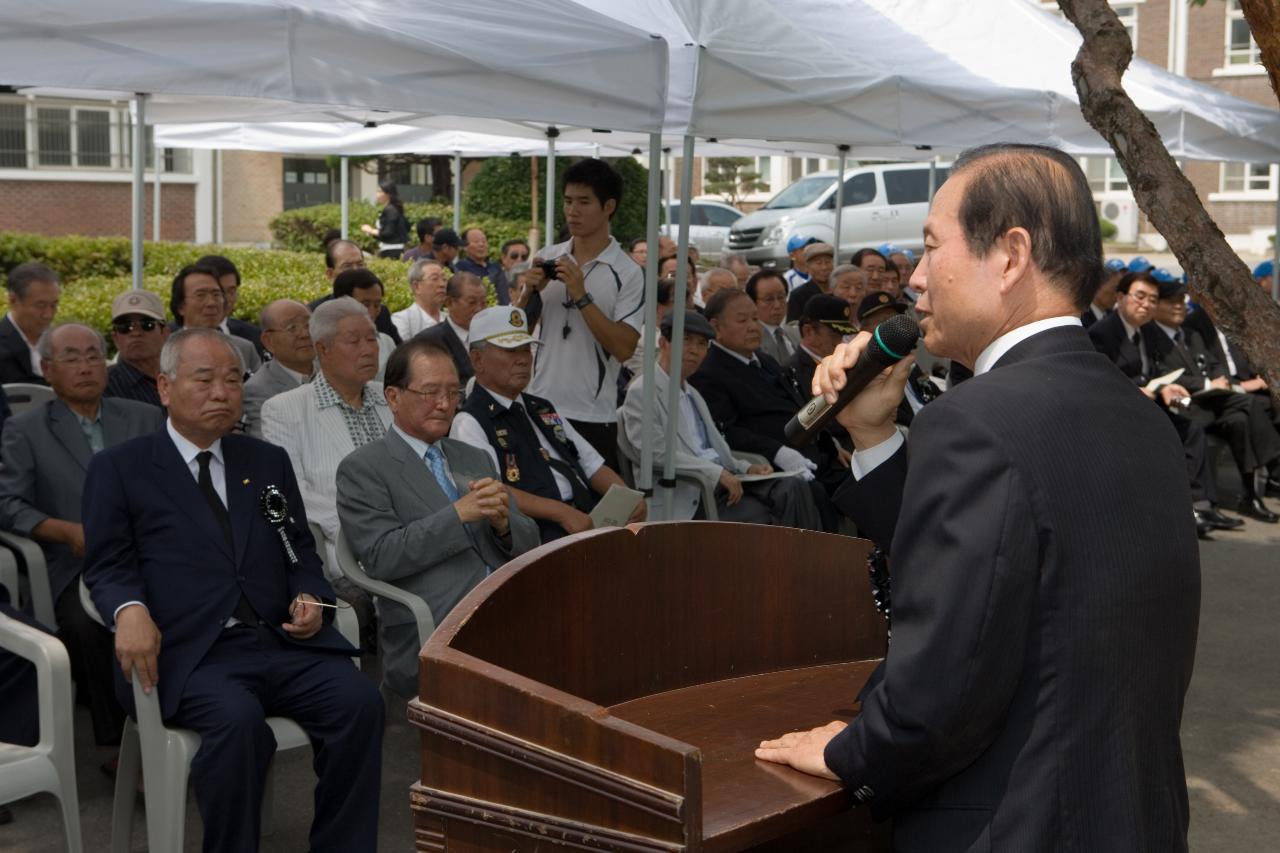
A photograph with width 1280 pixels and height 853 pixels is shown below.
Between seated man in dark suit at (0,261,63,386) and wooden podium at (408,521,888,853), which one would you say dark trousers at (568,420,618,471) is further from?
wooden podium at (408,521,888,853)

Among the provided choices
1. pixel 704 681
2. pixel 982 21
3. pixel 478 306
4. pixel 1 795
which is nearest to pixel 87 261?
pixel 478 306

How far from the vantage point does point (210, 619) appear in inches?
162

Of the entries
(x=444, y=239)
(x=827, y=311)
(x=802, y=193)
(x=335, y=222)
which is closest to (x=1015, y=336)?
(x=827, y=311)

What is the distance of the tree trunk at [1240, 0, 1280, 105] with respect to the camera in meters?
3.67

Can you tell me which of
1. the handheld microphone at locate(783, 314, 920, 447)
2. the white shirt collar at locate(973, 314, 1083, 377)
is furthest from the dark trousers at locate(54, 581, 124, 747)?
the white shirt collar at locate(973, 314, 1083, 377)

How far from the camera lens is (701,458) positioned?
23.1ft

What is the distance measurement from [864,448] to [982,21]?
6.91 m

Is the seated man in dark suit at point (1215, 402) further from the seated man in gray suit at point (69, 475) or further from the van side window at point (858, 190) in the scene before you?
the van side window at point (858, 190)

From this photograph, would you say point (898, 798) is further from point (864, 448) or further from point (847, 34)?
point (847, 34)

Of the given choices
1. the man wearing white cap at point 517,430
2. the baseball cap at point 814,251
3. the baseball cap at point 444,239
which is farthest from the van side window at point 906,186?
the man wearing white cap at point 517,430

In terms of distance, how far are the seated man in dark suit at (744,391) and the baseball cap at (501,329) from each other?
2.13 m

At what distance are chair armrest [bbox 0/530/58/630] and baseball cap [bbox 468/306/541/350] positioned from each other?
174 cm

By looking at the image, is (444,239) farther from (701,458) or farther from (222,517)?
(222,517)

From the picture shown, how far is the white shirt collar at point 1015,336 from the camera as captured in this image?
1975mm
